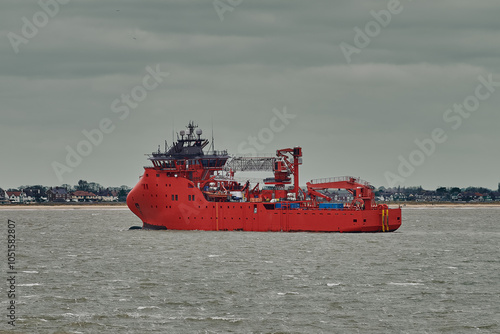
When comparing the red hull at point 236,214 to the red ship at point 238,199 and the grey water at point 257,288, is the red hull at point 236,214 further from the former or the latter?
the grey water at point 257,288

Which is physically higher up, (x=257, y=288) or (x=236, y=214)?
(x=236, y=214)

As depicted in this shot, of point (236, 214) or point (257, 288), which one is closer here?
point (257, 288)

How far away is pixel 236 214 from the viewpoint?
2751 inches

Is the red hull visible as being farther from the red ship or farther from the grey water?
the grey water

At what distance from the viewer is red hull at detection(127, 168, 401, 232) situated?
67.9 meters

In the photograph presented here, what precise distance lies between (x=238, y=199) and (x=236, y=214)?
10.6ft

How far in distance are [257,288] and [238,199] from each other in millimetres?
38365

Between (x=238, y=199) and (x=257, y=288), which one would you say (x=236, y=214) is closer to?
(x=238, y=199)

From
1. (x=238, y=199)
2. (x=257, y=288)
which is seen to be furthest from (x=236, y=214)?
(x=257, y=288)

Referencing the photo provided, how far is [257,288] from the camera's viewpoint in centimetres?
3456

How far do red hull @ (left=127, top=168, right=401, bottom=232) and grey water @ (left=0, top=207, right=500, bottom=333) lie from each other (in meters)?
9.17

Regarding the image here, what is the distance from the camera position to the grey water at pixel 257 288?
26719mm

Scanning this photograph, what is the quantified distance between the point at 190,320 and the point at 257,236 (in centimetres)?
3915

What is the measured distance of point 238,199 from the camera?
7281 cm
